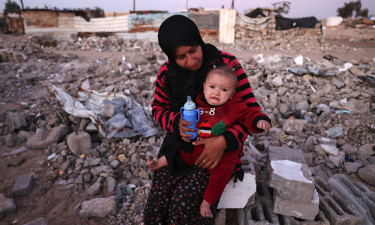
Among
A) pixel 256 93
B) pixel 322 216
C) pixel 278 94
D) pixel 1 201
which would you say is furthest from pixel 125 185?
pixel 278 94

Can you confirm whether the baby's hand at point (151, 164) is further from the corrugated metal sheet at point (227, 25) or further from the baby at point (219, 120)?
the corrugated metal sheet at point (227, 25)

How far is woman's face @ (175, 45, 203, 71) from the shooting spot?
1682 millimetres

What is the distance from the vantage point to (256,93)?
16.8 feet

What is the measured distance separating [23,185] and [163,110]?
205 cm

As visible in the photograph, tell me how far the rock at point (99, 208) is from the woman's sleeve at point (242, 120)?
4.77 feet

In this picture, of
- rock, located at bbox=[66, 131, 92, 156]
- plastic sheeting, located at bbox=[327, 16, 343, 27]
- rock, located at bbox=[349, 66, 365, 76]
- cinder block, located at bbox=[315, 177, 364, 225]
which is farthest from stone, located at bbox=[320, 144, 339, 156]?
plastic sheeting, located at bbox=[327, 16, 343, 27]

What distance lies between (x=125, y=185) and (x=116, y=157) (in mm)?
612

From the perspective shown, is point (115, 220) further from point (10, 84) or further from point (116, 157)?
point (10, 84)

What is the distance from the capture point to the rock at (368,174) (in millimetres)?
2659

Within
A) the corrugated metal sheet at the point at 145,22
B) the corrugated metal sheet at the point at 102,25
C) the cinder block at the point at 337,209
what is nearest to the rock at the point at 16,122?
the cinder block at the point at 337,209

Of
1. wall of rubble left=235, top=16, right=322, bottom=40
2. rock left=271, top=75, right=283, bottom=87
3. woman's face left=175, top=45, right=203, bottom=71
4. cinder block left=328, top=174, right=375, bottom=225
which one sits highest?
wall of rubble left=235, top=16, right=322, bottom=40

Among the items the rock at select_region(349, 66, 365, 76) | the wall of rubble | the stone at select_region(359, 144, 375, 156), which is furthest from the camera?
the wall of rubble

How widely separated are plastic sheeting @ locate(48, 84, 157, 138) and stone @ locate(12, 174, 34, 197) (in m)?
1.04

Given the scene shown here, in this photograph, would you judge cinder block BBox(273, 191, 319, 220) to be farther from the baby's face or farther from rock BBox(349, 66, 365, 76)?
rock BBox(349, 66, 365, 76)
